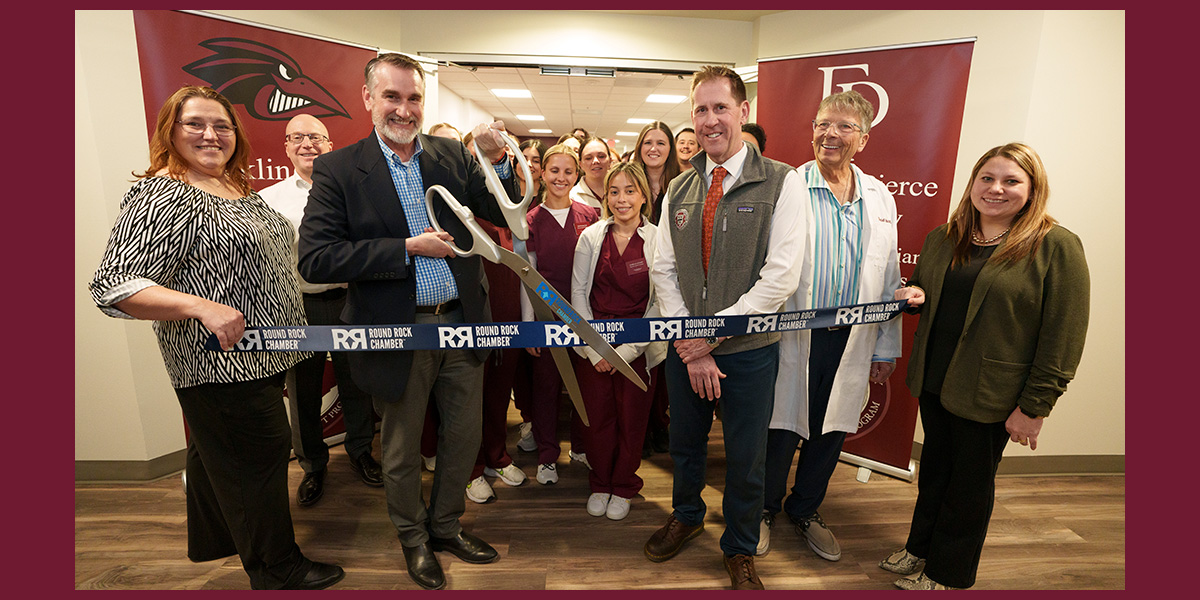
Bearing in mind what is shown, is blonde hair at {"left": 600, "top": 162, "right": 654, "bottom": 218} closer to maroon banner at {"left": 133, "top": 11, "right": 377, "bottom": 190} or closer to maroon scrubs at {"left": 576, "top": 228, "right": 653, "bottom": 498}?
maroon scrubs at {"left": 576, "top": 228, "right": 653, "bottom": 498}

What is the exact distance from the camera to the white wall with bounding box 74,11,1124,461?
2809mm

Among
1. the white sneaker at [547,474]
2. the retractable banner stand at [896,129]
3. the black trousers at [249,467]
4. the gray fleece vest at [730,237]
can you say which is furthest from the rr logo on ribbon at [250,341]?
the retractable banner stand at [896,129]

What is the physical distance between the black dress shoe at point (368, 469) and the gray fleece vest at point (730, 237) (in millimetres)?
2280

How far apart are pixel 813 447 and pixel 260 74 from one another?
3.88 metres

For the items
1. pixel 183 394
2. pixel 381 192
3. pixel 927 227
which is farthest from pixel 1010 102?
pixel 183 394

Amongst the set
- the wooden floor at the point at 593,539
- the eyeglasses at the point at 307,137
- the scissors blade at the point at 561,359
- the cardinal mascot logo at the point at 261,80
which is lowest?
the wooden floor at the point at 593,539

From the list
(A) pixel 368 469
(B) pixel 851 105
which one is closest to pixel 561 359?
(B) pixel 851 105

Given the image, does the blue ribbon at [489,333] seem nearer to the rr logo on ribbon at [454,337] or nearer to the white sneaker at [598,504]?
the rr logo on ribbon at [454,337]

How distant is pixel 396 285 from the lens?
1920 millimetres

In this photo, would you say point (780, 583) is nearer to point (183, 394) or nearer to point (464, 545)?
point (464, 545)

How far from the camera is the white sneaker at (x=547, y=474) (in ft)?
10.2

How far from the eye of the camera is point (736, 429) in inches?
81.3

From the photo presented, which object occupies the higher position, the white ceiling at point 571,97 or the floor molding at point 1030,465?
the white ceiling at point 571,97
